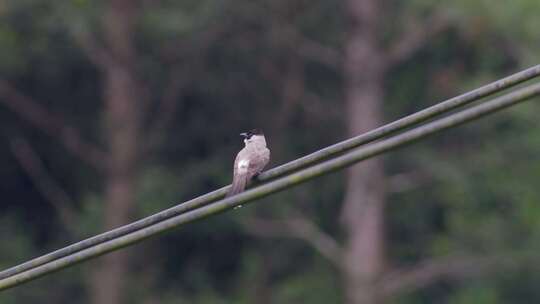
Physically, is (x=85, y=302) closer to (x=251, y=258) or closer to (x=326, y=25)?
(x=251, y=258)

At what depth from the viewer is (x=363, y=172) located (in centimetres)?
2361

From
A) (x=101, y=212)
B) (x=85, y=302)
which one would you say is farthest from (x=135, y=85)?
(x=85, y=302)

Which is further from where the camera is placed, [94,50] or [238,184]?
[94,50]

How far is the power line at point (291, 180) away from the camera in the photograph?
5402 millimetres

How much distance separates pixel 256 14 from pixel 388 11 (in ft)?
8.47

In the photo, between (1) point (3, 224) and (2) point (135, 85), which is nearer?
(2) point (135, 85)

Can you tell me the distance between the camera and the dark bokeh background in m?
23.7

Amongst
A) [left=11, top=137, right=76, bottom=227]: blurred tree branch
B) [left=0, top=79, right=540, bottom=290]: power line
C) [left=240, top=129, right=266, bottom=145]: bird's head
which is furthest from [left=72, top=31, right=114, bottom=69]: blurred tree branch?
[left=0, top=79, right=540, bottom=290]: power line

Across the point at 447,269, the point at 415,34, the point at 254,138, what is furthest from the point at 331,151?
the point at 447,269

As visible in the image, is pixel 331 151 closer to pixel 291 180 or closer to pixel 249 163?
pixel 291 180

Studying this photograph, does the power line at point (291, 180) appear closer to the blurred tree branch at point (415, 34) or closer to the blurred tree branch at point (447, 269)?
the blurred tree branch at point (415, 34)

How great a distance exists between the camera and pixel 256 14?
26.3m

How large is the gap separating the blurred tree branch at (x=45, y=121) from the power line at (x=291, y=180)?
1793 centimetres

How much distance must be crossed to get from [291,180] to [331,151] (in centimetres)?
60
